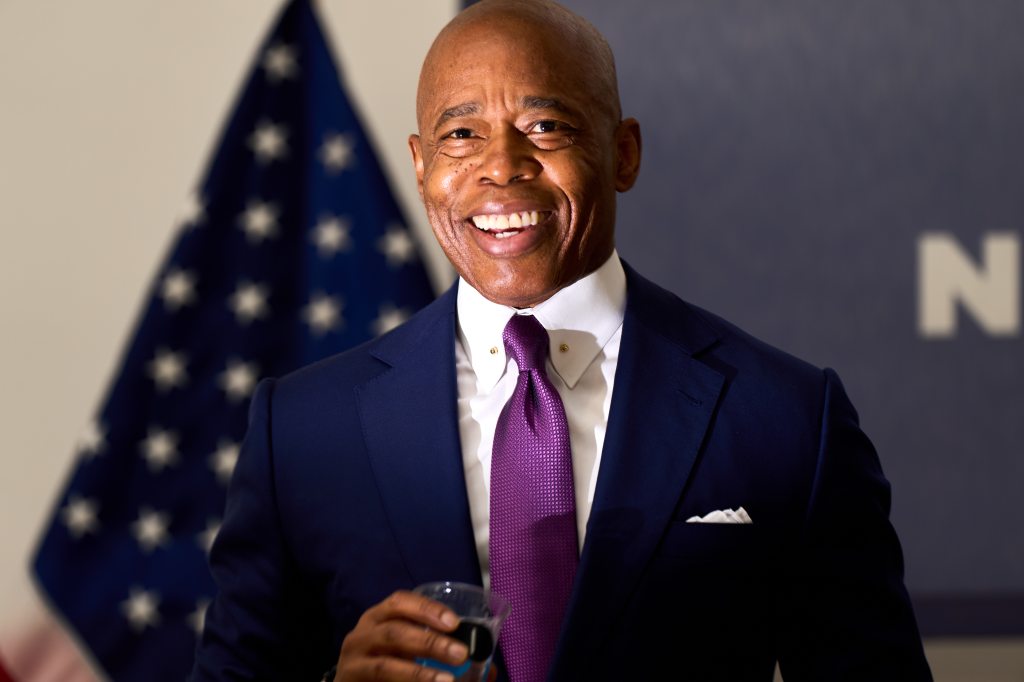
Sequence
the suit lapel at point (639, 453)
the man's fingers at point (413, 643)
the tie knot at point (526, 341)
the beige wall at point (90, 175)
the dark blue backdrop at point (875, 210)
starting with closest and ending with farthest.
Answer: the man's fingers at point (413, 643) < the suit lapel at point (639, 453) < the tie knot at point (526, 341) < the dark blue backdrop at point (875, 210) < the beige wall at point (90, 175)

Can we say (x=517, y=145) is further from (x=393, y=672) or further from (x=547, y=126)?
(x=393, y=672)

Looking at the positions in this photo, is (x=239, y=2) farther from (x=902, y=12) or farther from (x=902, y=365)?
(x=902, y=365)

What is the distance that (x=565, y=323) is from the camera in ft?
4.37

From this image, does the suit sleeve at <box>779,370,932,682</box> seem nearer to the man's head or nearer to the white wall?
the man's head

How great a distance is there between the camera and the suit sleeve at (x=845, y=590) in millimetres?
1256

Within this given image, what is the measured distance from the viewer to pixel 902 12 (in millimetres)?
2564

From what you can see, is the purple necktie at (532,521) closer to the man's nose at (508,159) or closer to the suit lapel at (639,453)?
the suit lapel at (639,453)

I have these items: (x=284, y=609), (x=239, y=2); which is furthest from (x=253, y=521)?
(x=239, y=2)

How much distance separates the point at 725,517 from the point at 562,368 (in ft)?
0.69

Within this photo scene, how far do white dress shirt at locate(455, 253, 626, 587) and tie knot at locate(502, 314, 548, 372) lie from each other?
1 cm

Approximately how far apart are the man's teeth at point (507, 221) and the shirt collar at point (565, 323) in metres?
0.10

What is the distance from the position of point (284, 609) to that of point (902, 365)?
155 centimetres

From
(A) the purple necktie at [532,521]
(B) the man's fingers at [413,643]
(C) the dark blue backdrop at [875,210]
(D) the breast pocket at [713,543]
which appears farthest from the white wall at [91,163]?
(B) the man's fingers at [413,643]

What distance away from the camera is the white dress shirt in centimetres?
130
